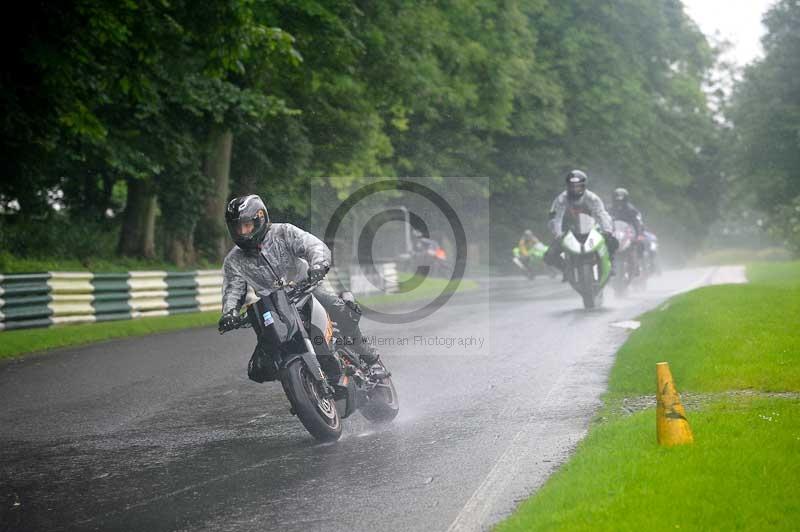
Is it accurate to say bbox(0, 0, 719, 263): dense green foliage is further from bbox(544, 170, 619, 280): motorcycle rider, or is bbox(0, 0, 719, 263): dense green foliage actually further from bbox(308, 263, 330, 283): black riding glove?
bbox(308, 263, 330, 283): black riding glove

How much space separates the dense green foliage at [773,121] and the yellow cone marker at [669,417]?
4776cm

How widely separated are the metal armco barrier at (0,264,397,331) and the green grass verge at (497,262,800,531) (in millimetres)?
9534

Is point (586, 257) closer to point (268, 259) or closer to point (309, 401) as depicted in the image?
point (268, 259)

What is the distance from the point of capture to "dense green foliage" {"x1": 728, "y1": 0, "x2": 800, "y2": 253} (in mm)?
54844

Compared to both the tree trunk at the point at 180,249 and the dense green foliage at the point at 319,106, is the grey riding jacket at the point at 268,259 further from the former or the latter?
the tree trunk at the point at 180,249

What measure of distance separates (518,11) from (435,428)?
35442mm

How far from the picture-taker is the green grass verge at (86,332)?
15.3m

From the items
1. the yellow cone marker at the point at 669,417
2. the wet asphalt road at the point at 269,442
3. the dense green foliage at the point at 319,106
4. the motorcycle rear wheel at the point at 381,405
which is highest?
the dense green foliage at the point at 319,106

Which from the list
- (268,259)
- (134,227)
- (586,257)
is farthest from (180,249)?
(268,259)

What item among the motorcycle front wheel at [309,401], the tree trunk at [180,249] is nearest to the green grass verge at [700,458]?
the motorcycle front wheel at [309,401]

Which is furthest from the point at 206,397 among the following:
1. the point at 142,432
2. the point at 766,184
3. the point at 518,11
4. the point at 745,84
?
the point at 745,84

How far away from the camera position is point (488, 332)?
15891mm

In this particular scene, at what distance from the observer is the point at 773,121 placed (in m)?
55.3

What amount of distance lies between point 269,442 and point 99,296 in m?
11.2
